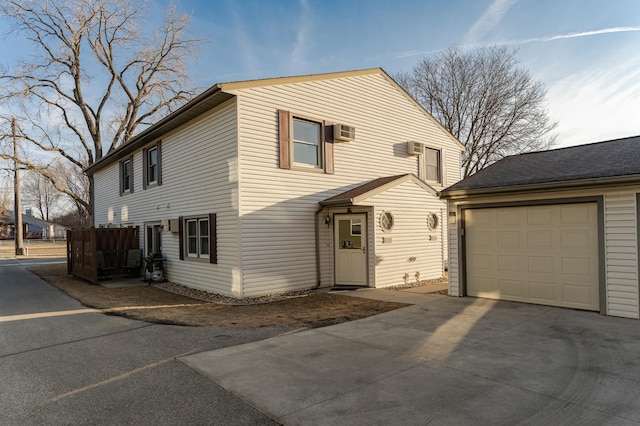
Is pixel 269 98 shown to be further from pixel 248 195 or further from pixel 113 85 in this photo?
pixel 113 85

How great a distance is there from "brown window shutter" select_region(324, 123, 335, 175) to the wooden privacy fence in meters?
8.08

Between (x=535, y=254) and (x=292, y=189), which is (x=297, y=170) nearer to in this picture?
Result: (x=292, y=189)

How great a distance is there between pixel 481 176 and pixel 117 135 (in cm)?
2510

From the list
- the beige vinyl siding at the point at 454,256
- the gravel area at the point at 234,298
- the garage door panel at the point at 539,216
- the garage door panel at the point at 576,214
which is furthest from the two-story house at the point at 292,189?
the garage door panel at the point at 576,214

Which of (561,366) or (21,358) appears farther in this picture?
(21,358)

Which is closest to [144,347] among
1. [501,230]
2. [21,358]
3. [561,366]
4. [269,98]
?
[21,358]

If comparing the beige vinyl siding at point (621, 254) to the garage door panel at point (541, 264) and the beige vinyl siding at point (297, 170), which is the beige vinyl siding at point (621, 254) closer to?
the garage door panel at point (541, 264)

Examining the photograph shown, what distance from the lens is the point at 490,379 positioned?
13.3 feet

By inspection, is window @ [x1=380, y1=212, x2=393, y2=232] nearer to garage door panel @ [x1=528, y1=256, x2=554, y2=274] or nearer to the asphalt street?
garage door panel @ [x1=528, y1=256, x2=554, y2=274]

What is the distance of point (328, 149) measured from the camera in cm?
1104

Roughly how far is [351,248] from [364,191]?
174 cm

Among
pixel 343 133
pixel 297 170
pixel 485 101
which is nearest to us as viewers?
Result: pixel 297 170

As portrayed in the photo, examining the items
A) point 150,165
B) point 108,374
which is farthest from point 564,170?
point 150,165

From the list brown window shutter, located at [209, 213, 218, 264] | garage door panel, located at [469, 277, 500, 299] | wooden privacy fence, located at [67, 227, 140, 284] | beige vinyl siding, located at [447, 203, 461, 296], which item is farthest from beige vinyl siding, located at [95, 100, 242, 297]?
garage door panel, located at [469, 277, 500, 299]
